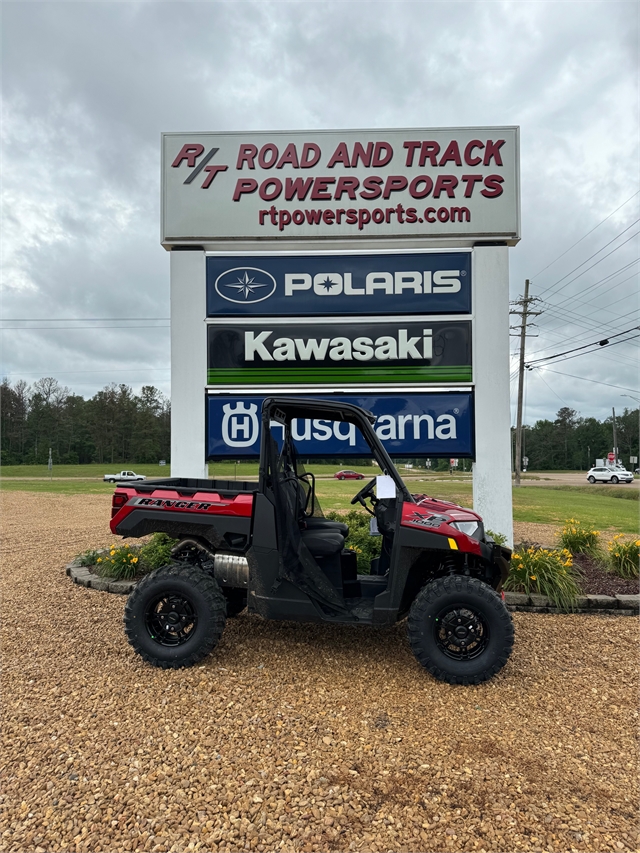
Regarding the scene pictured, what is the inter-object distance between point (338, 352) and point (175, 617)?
3.94 metres

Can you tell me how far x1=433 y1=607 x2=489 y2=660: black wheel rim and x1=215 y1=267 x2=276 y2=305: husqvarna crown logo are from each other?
4577 millimetres

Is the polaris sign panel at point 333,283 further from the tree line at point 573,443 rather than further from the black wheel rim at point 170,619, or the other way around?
the tree line at point 573,443

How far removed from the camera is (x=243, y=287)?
21.7ft

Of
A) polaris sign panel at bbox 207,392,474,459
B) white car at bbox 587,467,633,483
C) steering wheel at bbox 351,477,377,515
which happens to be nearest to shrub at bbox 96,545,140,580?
polaris sign panel at bbox 207,392,474,459

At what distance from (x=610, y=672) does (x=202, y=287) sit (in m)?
5.82

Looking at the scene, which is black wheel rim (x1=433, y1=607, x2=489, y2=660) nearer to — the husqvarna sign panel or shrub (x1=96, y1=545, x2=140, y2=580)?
shrub (x1=96, y1=545, x2=140, y2=580)

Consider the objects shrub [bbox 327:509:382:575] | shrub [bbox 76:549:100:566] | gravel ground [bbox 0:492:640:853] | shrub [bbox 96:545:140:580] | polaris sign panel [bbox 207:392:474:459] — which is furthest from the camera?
polaris sign panel [bbox 207:392:474:459]

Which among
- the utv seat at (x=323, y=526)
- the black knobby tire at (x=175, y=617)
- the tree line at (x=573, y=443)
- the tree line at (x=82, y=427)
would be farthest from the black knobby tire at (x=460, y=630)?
the tree line at (x=573, y=443)

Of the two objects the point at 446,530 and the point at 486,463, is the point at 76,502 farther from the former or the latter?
the point at 446,530

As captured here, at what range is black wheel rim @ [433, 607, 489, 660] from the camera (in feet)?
11.3

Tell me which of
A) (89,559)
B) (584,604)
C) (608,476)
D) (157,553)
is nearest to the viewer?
(584,604)

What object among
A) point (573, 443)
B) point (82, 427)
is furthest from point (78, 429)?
point (573, 443)

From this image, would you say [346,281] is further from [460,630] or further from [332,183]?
[460,630]

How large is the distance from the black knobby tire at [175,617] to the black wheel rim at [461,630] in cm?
149
